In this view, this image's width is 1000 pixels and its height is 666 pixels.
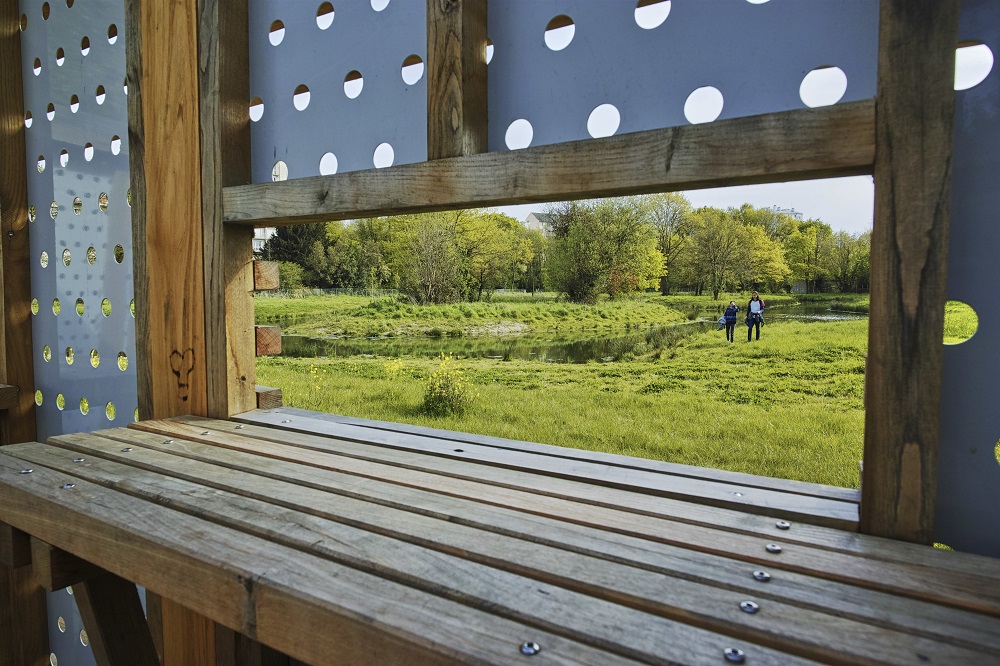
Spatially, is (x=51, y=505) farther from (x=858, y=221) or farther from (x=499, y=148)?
(x=858, y=221)

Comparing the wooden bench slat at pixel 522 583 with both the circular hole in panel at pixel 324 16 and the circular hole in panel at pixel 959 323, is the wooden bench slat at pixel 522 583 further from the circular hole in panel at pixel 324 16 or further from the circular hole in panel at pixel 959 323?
the circular hole in panel at pixel 324 16

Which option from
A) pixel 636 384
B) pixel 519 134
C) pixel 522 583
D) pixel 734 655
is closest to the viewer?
pixel 734 655

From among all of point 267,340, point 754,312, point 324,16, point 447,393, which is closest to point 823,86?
point 324,16

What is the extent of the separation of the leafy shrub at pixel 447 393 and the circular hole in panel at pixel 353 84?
597cm

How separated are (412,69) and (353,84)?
0.66 feet

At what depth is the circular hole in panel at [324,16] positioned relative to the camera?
1.64 meters

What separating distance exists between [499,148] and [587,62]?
26cm

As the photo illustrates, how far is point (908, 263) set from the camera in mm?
858

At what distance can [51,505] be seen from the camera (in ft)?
3.67

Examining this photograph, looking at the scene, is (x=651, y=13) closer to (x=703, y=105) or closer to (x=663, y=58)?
(x=663, y=58)

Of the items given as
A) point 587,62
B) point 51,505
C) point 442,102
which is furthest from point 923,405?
point 51,505

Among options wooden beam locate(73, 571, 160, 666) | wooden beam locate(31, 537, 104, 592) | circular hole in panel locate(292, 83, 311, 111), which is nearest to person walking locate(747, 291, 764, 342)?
circular hole in panel locate(292, 83, 311, 111)

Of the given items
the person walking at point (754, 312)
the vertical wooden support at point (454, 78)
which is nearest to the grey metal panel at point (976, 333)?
the vertical wooden support at point (454, 78)

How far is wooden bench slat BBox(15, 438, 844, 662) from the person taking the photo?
24.7 inches
